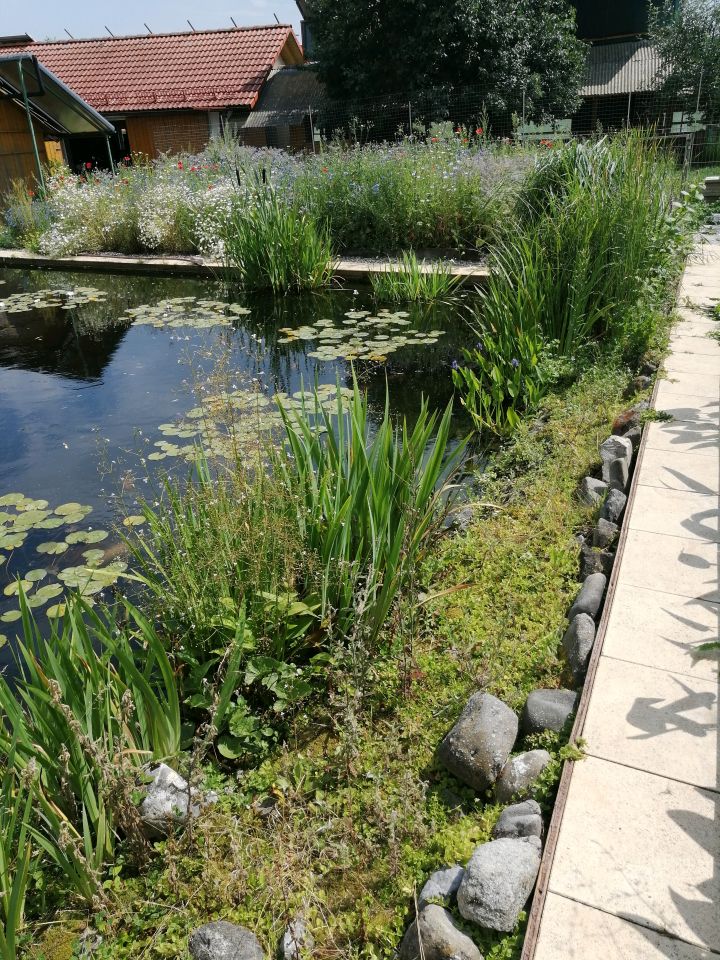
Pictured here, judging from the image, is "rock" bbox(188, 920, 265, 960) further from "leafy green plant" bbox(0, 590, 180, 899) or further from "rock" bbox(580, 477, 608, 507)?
"rock" bbox(580, 477, 608, 507)

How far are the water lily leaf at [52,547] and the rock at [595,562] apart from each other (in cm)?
246

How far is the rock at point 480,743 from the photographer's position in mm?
2078

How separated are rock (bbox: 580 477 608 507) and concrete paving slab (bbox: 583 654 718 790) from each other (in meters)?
1.25

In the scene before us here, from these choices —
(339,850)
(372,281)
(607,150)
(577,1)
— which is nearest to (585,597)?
(339,850)

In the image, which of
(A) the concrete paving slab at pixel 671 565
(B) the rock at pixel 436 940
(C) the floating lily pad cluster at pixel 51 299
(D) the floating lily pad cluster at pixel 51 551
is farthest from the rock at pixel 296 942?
(C) the floating lily pad cluster at pixel 51 299

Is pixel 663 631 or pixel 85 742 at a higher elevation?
pixel 85 742

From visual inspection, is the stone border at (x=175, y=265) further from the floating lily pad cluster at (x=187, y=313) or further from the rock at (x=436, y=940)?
the rock at (x=436, y=940)

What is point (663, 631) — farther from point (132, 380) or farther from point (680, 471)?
point (132, 380)

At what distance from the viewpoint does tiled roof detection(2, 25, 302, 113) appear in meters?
21.3

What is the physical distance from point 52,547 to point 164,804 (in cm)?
198

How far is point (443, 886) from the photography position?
1.77 meters

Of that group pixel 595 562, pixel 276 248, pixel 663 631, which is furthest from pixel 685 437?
pixel 276 248

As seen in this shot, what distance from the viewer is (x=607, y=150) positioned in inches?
216

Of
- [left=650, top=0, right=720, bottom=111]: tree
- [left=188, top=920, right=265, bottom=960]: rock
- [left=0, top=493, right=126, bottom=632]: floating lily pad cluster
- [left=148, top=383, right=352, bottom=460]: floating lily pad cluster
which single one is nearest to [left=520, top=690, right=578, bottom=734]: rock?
[left=188, top=920, right=265, bottom=960]: rock
